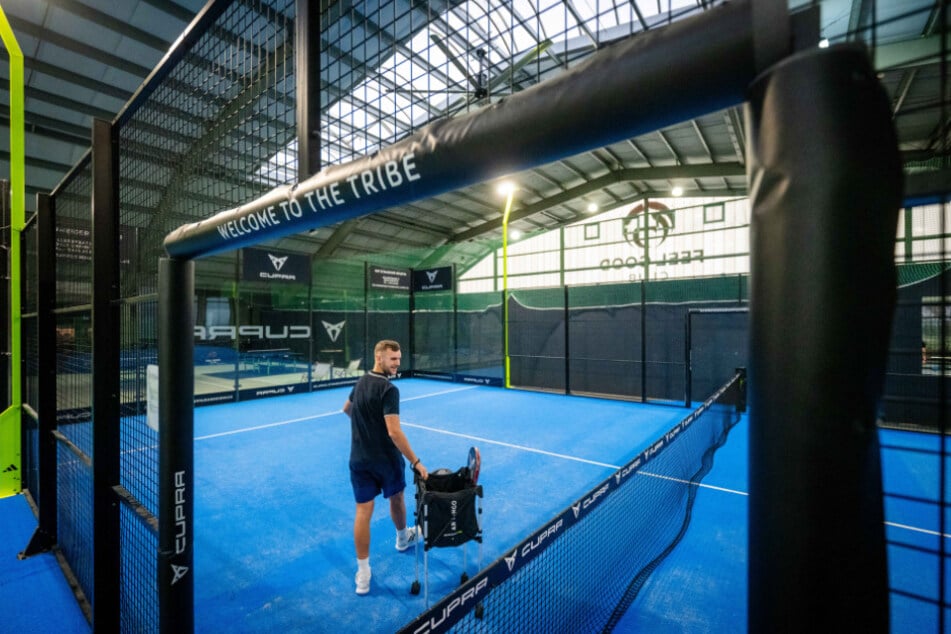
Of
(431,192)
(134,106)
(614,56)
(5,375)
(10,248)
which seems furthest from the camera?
(5,375)

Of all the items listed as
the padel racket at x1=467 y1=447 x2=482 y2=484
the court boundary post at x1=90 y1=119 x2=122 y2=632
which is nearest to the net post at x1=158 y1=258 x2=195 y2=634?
the court boundary post at x1=90 y1=119 x2=122 y2=632

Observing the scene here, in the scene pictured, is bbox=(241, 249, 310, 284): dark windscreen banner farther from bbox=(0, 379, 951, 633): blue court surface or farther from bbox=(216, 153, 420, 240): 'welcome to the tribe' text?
bbox=(216, 153, 420, 240): 'welcome to the tribe' text

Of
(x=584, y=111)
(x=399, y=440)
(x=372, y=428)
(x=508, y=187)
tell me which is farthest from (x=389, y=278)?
Answer: (x=584, y=111)

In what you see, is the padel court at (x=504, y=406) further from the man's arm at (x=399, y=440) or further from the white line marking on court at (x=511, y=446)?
the man's arm at (x=399, y=440)

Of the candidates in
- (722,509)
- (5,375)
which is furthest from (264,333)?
(722,509)

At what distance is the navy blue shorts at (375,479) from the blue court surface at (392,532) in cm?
71

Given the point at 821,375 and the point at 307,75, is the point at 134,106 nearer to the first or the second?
the point at 307,75

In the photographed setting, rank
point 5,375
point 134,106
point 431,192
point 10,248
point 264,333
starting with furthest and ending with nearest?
1. point 264,333
2. point 5,375
3. point 10,248
4. point 134,106
5. point 431,192

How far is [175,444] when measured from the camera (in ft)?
6.69

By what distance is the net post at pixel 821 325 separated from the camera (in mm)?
638

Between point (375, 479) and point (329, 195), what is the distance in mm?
2849

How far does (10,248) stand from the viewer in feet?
13.9

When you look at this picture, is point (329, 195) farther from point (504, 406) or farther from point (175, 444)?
point (504, 406)

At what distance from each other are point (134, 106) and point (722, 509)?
6314 mm
